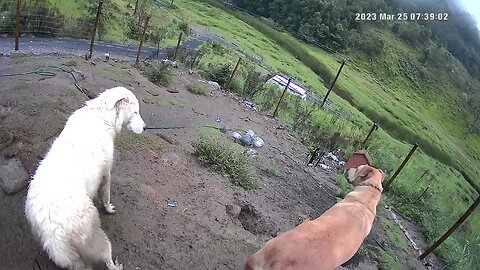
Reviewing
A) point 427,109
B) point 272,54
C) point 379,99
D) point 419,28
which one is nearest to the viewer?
point 272,54

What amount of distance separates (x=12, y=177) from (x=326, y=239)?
4223 mm

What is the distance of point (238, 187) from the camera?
28.5 feet

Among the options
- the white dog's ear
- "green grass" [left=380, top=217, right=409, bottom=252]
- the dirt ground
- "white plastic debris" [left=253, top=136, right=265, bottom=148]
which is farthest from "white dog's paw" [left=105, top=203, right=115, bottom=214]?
"green grass" [left=380, top=217, right=409, bottom=252]

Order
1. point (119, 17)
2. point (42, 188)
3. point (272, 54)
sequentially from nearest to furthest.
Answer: point (42, 188) < point (119, 17) < point (272, 54)

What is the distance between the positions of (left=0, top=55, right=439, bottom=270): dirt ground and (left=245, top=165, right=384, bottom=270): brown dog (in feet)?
6.28

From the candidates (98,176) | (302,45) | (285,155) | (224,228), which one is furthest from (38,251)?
(302,45)

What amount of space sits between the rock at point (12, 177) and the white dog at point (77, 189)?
109 centimetres

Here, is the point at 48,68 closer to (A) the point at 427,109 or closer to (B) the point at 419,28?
(A) the point at 427,109

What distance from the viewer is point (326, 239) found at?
4719 mm

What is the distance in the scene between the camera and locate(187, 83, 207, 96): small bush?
14078 millimetres

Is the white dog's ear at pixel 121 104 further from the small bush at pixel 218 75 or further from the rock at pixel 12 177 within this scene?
the small bush at pixel 218 75

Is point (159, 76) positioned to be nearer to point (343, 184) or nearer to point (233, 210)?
point (343, 184)

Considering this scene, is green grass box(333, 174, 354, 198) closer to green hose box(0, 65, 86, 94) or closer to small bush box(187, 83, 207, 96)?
small bush box(187, 83, 207, 96)

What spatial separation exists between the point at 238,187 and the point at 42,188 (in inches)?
189
